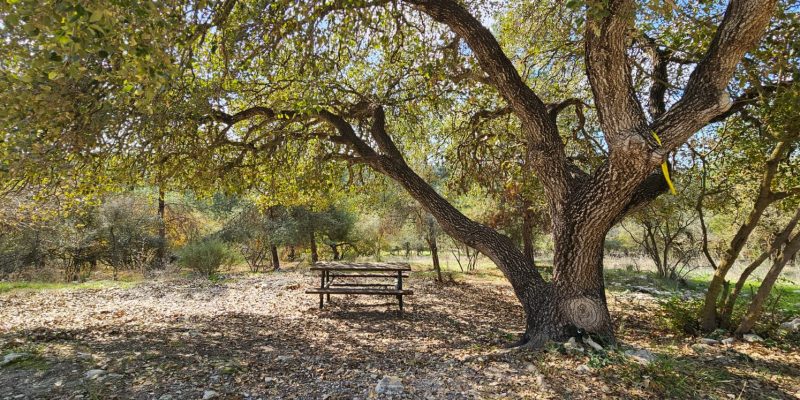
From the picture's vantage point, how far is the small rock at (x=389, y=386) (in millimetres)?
3482

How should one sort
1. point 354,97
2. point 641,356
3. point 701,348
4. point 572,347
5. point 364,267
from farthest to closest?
point 364,267 → point 354,97 → point 701,348 → point 572,347 → point 641,356

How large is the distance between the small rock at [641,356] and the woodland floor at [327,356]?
4.7 inches

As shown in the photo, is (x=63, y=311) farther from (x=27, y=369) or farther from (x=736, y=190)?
(x=736, y=190)

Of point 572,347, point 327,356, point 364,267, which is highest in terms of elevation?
point 364,267

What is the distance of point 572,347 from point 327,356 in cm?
283

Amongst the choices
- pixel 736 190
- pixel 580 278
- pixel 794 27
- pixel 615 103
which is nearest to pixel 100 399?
pixel 580 278

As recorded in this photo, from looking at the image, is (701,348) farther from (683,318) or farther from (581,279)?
(581,279)

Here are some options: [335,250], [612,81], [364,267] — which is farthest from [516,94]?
[335,250]

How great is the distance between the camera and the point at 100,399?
3.19 meters

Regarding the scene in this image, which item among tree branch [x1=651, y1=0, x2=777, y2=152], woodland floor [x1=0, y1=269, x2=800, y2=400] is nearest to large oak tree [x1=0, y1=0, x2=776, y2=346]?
tree branch [x1=651, y1=0, x2=777, y2=152]

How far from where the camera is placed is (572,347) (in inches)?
164

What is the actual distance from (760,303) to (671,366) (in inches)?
85.9

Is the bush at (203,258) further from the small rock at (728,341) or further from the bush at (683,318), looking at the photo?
the small rock at (728,341)

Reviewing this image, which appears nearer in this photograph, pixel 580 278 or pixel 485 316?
pixel 580 278
